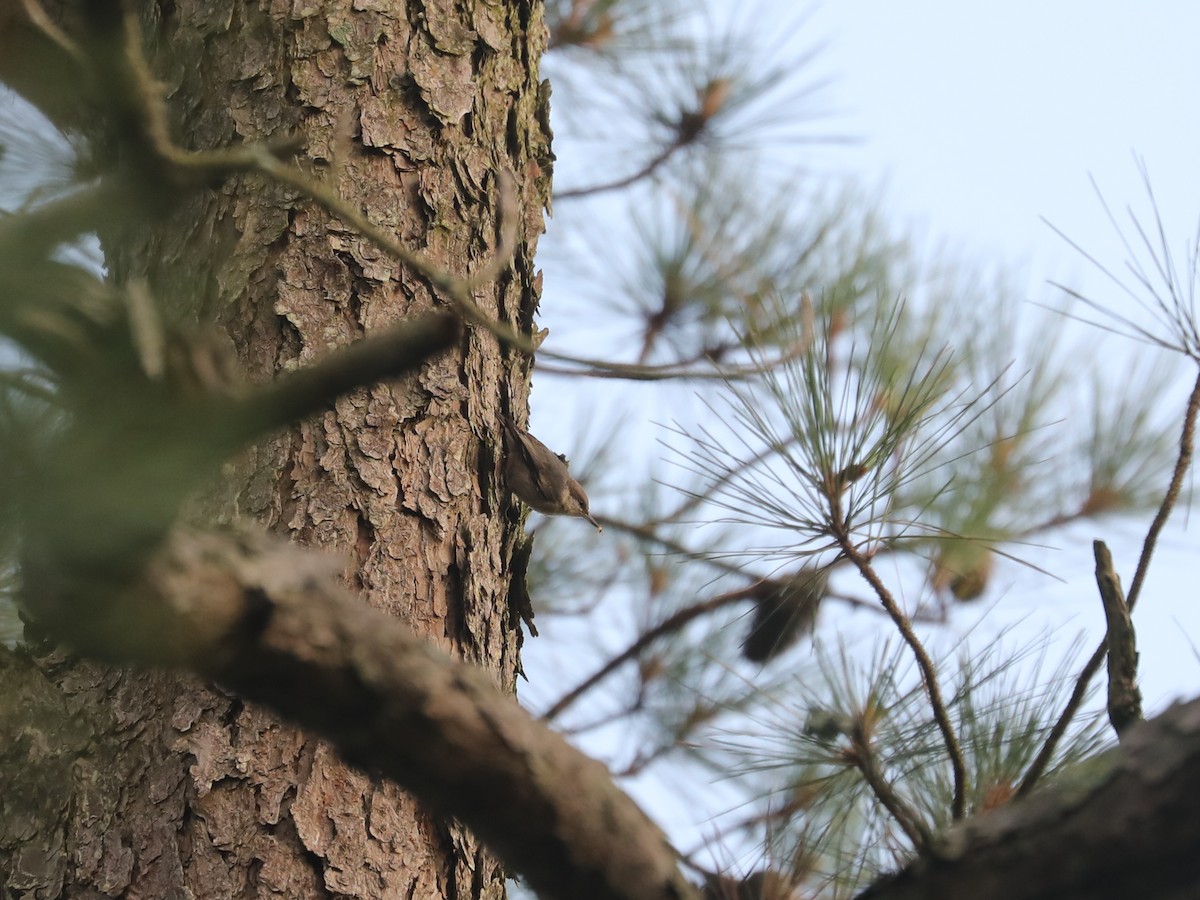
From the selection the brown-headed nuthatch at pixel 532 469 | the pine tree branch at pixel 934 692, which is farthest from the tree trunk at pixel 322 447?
the pine tree branch at pixel 934 692

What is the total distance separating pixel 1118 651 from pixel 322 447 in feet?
3.01

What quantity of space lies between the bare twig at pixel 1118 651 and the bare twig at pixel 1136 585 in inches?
7.7

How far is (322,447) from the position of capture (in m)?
1.36

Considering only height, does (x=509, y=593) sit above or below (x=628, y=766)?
below

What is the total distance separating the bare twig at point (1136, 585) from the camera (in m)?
1.11

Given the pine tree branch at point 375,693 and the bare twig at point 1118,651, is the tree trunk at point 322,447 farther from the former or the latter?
the bare twig at point 1118,651

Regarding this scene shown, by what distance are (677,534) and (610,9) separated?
138 cm

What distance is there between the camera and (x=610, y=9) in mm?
2854

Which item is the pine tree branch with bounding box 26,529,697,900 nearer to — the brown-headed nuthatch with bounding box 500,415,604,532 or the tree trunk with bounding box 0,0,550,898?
the tree trunk with bounding box 0,0,550,898

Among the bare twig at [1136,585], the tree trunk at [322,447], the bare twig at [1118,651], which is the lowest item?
the bare twig at [1118,651]

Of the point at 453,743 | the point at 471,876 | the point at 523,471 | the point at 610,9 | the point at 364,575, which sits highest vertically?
the point at 610,9

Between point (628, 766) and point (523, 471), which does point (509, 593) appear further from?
point (628, 766)

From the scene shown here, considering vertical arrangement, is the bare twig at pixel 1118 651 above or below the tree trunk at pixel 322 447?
A: below

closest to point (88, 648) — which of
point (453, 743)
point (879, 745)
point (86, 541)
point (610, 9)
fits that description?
point (86, 541)
